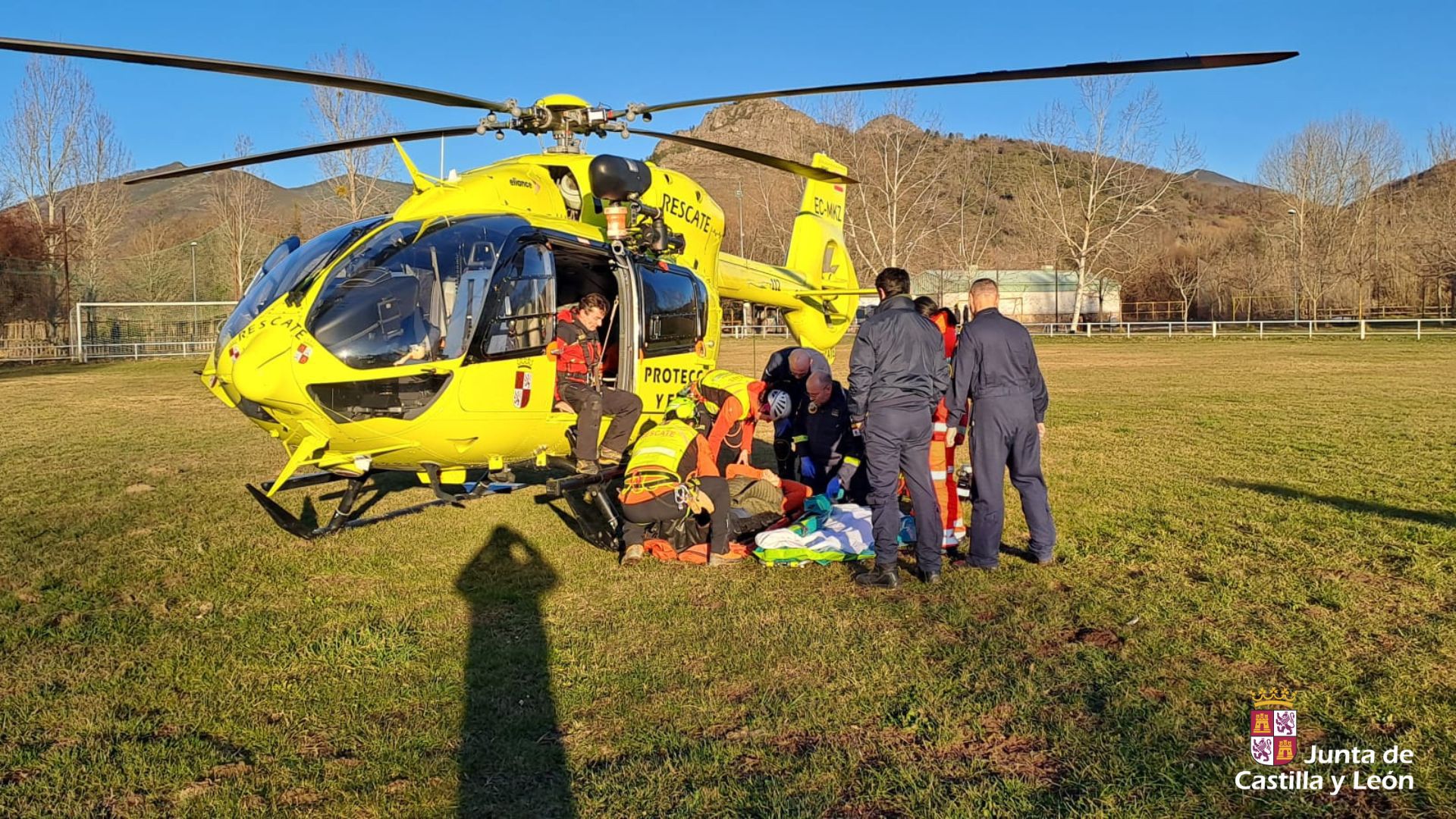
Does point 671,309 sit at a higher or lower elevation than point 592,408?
higher

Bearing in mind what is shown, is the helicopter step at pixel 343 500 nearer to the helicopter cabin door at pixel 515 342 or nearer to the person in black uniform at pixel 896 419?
the helicopter cabin door at pixel 515 342

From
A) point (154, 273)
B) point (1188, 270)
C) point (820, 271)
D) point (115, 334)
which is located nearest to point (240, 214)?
point (115, 334)

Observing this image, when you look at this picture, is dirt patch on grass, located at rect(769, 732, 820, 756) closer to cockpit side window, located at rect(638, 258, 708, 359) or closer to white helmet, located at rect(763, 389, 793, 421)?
white helmet, located at rect(763, 389, 793, 421)

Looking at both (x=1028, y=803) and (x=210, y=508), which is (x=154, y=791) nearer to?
(x=1028, y=803)

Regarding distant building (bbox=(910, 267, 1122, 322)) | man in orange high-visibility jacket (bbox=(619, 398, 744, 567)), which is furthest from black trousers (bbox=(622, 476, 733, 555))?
distant building (bbox=(910, 267, 1122, 322))

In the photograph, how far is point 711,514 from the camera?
267 inches

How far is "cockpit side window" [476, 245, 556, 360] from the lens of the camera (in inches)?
247

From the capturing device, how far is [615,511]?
734 centimetres

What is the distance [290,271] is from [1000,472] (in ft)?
17.4

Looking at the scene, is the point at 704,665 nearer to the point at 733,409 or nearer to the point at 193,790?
the point at 193,790

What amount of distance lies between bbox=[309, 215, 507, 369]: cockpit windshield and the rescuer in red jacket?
3.00 ft

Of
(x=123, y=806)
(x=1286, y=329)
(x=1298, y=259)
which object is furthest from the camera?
(x=1298, y=259)

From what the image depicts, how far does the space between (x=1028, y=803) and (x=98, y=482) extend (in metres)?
11.0

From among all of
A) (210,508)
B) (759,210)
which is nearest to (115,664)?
(210,508)
